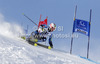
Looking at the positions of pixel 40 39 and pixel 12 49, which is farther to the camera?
pixel 40 39

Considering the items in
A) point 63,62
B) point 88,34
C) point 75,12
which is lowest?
point 63,62

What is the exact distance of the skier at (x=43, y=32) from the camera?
12021 mm

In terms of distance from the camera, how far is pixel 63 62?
7.20 m

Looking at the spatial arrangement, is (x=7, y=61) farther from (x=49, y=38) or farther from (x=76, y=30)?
(x=76, y=30)

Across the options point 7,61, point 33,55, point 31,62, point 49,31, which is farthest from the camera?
point 49,31

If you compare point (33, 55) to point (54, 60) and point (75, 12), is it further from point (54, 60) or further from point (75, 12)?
point (75, 12)

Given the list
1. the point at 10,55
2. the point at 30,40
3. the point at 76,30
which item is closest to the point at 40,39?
the point at 30,40

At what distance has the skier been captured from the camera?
39.4ft

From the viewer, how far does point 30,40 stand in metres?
12.7

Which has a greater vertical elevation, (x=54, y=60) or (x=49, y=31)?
(x=49, y=31)

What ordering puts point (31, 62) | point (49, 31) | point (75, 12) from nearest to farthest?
point (31, 62) → point (49, 31) → point (75, 12)

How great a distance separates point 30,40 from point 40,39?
34.1 inches

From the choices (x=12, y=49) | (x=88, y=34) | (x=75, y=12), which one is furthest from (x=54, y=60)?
(x=75, y=12)

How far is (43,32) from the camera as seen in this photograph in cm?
1235
